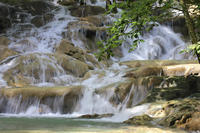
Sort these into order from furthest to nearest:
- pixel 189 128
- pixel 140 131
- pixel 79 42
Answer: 1. pixel 79 42
2. pixel 189 128
3. pixel 140 131

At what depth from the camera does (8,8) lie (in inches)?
786

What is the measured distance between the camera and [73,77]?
36.9 ft

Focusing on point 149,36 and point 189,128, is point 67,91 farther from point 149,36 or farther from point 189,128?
point 149,36

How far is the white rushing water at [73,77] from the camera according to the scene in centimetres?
777

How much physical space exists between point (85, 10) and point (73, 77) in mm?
13631

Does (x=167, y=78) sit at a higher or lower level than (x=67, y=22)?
lower

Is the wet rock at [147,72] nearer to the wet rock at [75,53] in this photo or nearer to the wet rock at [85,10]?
the wet rock at [75,53]

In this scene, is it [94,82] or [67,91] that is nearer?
[67,91]

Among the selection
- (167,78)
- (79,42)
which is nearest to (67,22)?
(79,42)

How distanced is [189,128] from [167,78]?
3.59 metres

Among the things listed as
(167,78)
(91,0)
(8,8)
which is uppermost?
(91,0)

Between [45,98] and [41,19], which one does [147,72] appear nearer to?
[45,98]

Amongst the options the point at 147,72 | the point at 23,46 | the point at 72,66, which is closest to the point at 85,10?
the point at 23,46

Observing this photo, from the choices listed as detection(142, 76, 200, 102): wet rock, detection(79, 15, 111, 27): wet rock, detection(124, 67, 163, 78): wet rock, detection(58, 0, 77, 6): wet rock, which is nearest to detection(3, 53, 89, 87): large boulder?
detection(124, 67, 163, 78): wet rock
